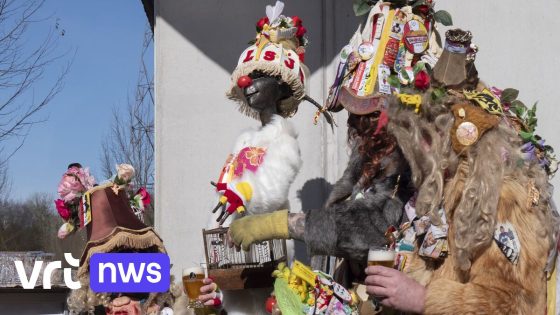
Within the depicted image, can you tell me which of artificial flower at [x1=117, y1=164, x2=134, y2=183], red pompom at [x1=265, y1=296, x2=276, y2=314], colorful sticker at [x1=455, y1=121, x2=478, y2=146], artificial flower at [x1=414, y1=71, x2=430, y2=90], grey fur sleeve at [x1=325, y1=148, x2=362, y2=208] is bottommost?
red pompom at [x1=265, y1=296, x2=276, y2=314]

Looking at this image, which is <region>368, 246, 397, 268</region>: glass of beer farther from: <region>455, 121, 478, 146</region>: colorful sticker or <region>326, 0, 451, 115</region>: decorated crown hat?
<region>326, 0, 451, 115</region>: decorated crown hat

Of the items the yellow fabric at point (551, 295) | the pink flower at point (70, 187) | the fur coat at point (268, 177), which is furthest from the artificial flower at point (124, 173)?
the yellow fabric at point (551, 295)

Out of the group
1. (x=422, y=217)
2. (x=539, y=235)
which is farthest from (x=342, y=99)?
(x=539, y=235)

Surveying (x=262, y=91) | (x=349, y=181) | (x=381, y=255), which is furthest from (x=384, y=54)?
(x=381, y=255)

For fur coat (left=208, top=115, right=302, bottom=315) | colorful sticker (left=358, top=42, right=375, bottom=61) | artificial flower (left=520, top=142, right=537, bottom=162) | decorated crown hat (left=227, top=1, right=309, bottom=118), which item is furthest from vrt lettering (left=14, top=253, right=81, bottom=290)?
artificial flower (left=520, top=142, right=537, bottom=162)

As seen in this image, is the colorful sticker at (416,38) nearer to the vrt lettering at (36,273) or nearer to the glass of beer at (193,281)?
the glass of beer at (193,281)

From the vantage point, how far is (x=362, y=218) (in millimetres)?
3018

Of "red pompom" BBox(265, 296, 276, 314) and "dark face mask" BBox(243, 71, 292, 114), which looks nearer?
"red pompom" BBox(265, 296, 276, 314)

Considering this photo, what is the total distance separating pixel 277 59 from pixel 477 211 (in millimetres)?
1507

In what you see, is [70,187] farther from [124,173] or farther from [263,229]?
[263,229]

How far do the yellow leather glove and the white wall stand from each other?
5.42 ft

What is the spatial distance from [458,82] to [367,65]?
0.61m

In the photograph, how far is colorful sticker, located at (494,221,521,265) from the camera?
251 centimetres

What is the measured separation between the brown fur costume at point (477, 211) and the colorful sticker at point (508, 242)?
16 millimetres
